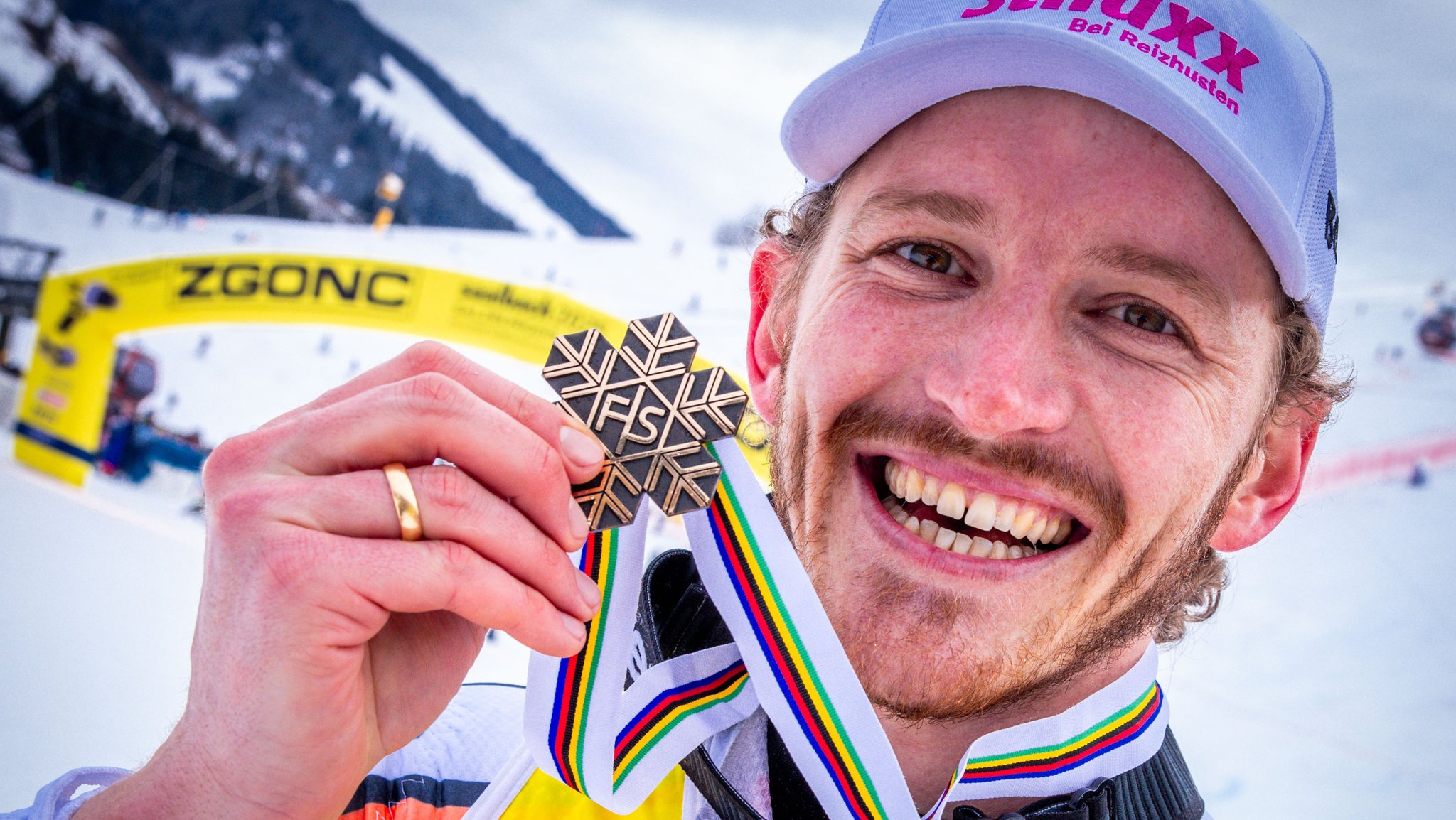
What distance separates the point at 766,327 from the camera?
1869 mm

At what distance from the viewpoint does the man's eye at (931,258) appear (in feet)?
4.69

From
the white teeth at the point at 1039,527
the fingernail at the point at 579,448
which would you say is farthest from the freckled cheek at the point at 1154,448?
the fingernail at the point at 579,448

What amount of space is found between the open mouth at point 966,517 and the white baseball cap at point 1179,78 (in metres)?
0.48

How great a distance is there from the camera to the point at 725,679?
1.38 meters

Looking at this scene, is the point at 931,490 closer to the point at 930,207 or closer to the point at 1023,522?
the point at 1023,522

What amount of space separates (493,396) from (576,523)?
0.16 m

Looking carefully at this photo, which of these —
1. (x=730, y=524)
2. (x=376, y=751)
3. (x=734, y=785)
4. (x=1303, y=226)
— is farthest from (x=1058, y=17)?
(x=376, y=751)

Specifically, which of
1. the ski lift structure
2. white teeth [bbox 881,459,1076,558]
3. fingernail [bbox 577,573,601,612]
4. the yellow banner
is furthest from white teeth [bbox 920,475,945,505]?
the ski lift structure

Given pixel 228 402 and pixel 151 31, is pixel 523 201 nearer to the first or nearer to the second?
pixel 228 402

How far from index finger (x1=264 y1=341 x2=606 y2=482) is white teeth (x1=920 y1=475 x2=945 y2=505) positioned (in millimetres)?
534

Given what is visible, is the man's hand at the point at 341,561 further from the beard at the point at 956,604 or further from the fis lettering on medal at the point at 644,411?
the beard at the point at 956,604

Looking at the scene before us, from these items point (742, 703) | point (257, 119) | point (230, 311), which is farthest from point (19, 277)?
point (742, 703)

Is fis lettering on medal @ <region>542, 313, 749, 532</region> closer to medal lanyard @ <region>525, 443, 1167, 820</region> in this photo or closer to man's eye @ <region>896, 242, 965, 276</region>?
medal lanyard @ <region>525, 443, 1167, 820</region>

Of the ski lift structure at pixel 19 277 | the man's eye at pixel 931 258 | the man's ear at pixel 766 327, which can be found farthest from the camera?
the ski lift structure at pixel 19 277
